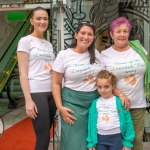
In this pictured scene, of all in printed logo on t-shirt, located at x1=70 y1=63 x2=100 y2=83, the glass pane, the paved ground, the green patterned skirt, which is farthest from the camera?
the paved ground

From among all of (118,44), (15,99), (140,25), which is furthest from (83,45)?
(15,99)

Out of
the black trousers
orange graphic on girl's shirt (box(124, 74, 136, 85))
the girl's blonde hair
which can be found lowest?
the black trousers

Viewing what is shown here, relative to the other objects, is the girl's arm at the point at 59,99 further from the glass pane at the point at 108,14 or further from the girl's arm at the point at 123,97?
the glass pane at the point at 108,14

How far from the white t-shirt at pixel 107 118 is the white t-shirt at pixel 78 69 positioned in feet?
0.59

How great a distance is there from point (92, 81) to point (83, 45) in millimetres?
319

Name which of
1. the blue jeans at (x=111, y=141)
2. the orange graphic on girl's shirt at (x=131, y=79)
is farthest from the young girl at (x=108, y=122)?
the orange graphic on girl's shirt at (x=131, y=79)

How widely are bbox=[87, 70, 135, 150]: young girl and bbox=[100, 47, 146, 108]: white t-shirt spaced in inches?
3.2

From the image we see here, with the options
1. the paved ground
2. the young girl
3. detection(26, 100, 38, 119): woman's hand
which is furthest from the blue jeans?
the paved ground

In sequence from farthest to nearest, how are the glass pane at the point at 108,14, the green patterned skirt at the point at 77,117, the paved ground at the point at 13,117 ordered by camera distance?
the paved ground at the point at 13,117 < the glass pane at the point at 108,14 < the green patterned skirt at the point at 77,117

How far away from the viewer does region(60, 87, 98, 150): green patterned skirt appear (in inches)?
110

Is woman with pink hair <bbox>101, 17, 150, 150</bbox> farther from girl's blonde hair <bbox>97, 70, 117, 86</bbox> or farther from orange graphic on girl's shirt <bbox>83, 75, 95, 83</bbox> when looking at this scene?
orange graphic on girl's shirt <bbox>83, 75, 95, 83</bbox>

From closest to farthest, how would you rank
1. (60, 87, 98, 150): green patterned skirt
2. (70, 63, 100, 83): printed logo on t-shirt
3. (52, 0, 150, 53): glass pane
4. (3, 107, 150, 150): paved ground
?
Answer: (70, 63, 100, 83): printed logo on t-shirt → (60, 87, 98, 150): green patterned skirt → (52, 0, 150, 53): glass pane → (3, 107, 150, 150): paved ground

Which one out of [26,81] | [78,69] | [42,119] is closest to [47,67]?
[26,81]

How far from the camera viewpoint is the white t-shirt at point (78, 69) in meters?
2.70
